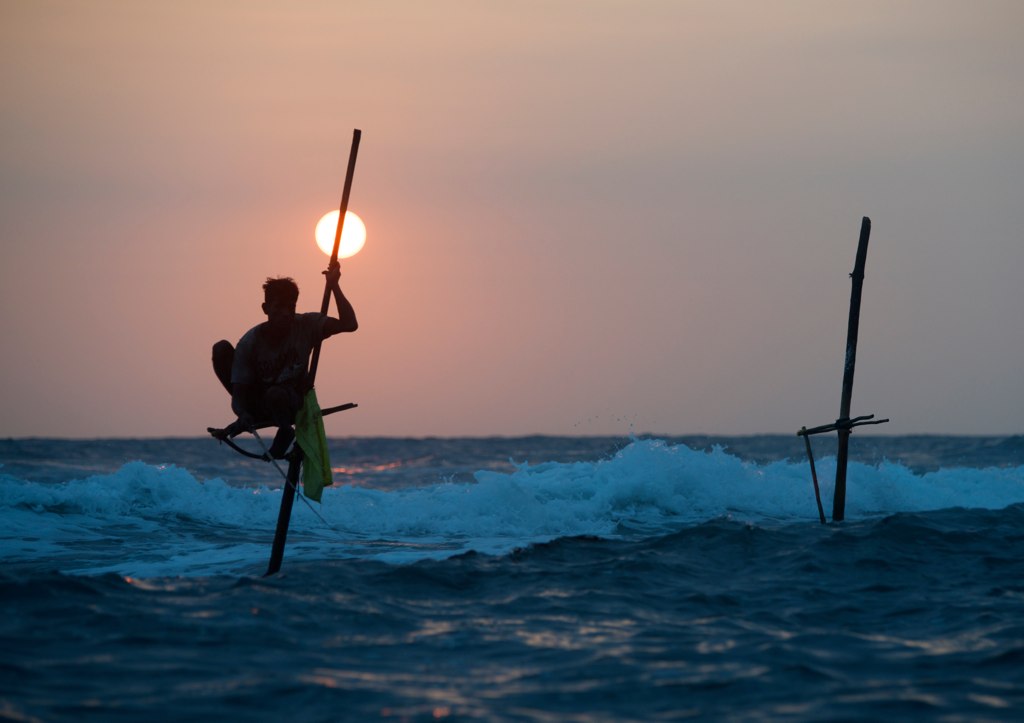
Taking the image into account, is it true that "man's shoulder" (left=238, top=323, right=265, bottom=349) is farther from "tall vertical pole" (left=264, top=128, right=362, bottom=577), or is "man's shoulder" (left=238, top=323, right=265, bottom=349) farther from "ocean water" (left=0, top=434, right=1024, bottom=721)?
"ocean water" (left=0, top=434, right=1024, bottom=721)

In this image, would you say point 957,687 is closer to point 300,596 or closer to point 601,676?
point 601,676

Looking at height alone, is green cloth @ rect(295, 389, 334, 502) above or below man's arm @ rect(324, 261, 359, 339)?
below

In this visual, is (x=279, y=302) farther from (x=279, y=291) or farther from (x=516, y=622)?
(x=516, y=622)

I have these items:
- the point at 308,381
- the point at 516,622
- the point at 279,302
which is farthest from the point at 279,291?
the point at 516,622

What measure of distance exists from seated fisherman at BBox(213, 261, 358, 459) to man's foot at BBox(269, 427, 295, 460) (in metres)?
0.33

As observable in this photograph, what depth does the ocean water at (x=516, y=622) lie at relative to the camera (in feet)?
20.5

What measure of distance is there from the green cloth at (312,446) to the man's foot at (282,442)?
0.20 metres

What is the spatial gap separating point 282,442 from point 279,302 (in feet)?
4.62

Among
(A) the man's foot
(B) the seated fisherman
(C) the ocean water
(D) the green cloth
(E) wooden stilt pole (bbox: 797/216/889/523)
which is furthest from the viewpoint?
(E) wooden stilt pole (bbox: 797/216/889/523)

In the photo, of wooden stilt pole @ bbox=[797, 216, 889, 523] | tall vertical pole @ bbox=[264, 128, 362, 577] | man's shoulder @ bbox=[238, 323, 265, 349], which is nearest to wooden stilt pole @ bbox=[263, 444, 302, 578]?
tall vertical pole @ bbox=[264, 128, 362, 577]

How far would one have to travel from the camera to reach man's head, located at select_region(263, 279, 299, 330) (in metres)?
9.38

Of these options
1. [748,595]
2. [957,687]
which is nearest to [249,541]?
[748,595]

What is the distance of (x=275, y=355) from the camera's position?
371 inches

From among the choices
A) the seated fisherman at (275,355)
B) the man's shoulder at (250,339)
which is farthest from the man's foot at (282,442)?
the man's shoulder at (250,339)
